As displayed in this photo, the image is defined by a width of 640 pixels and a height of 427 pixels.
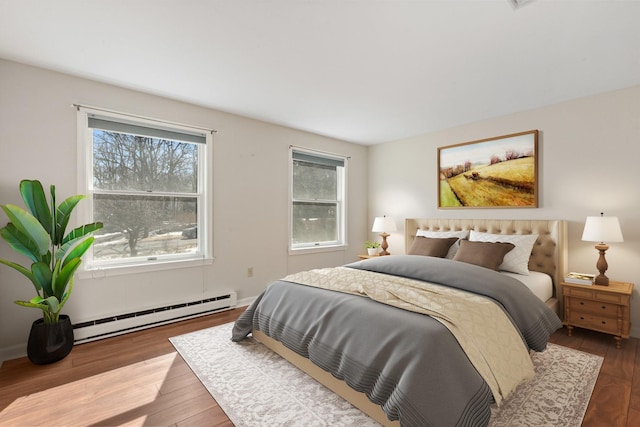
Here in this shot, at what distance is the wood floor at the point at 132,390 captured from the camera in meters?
1.76

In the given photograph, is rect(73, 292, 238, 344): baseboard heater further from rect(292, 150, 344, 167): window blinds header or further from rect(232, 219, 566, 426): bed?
rect(292, 150, 344, 167): window blinds header

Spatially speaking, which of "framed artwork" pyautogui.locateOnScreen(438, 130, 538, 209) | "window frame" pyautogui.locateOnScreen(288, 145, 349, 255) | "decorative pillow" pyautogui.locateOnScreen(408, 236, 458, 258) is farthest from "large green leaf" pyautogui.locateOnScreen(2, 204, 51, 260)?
"framed artwork" pyautogui.locateOnScreen(438, 130, 538, 209)

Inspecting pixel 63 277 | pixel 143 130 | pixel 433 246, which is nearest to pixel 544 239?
pixel 433 246

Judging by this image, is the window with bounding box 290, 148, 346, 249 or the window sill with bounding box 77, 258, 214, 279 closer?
the window sill with bounding box 77, 258, 214, 279

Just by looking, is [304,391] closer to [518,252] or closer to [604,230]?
[518,252]

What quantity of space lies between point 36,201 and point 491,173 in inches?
180

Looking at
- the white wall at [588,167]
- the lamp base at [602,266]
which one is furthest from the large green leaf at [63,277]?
the lamp base at [602,266]

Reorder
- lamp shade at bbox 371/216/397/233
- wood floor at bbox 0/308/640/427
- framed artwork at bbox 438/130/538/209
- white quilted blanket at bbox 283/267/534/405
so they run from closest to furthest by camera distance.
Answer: white quilted blanket at bbox 283/267/534/405, wood floor at bbox 0/308/640/427, framed artwork at bbox 438/130/538/209, lamp shade at bbox 371/216/397/233

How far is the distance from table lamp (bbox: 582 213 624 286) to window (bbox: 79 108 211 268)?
3863mm

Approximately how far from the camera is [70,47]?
2.26 meters

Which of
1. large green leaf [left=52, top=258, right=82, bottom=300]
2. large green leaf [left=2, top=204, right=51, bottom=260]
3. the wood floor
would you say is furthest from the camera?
large green leaf [left=52, top=258, right=82, bottom=300]

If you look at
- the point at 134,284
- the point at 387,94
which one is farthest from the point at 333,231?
the point at 134,284

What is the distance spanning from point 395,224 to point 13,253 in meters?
4.31

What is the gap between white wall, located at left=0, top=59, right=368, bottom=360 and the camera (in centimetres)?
250
